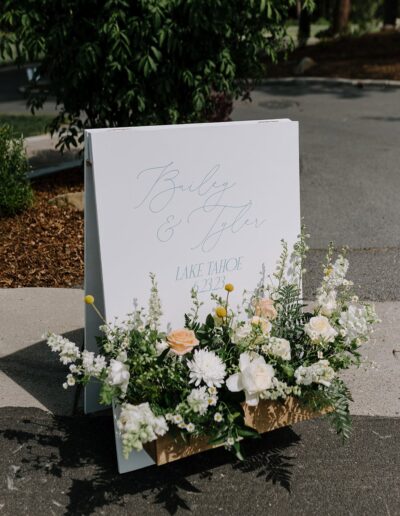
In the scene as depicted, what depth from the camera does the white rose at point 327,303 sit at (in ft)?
9.84

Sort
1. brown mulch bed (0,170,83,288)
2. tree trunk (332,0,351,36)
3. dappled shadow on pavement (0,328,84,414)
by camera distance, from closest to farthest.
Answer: dappled shadow on pavement (0,328,84,414), brown mulch bed (0,170,83,288), tree trunk (332,0,351,36)

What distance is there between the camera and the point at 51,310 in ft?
13.9

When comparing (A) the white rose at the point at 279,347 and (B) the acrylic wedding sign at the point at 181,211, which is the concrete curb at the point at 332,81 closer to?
(B) the acrylic wedding sign at the point at 181,211

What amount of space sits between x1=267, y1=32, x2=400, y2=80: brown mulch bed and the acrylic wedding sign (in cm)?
1269

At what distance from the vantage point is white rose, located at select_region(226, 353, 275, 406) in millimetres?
2586

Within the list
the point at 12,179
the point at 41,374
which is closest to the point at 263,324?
the point at 41,374

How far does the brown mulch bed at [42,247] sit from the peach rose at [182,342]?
7.35 feet

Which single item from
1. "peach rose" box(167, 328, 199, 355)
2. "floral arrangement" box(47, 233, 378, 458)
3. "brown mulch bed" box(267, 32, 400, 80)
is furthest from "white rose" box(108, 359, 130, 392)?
"brown mulch bed" box(267, 32, 400, 80)

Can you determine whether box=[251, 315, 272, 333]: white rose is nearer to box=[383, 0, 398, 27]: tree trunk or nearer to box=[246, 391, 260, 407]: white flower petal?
box=[246, 391, 260, 407]: white flower petal

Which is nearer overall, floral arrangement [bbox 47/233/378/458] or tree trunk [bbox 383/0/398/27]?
floral arrangement [bbox 47/233/378/458]

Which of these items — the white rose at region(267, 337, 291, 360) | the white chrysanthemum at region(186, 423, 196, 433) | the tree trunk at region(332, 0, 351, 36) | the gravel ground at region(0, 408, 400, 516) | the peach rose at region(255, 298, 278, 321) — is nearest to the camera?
the white chrysanthemum at region(186, 423, 196, 433)

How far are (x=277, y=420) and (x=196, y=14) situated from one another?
398 cm

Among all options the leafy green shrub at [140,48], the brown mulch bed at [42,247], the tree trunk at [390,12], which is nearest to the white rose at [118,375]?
the brown mulch bed at [42,247]

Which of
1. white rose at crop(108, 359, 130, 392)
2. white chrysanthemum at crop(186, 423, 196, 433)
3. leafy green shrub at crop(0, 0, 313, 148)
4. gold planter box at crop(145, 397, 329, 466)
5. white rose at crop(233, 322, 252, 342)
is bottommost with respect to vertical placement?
gold planter box at crop(145, 397, 329, 466)
